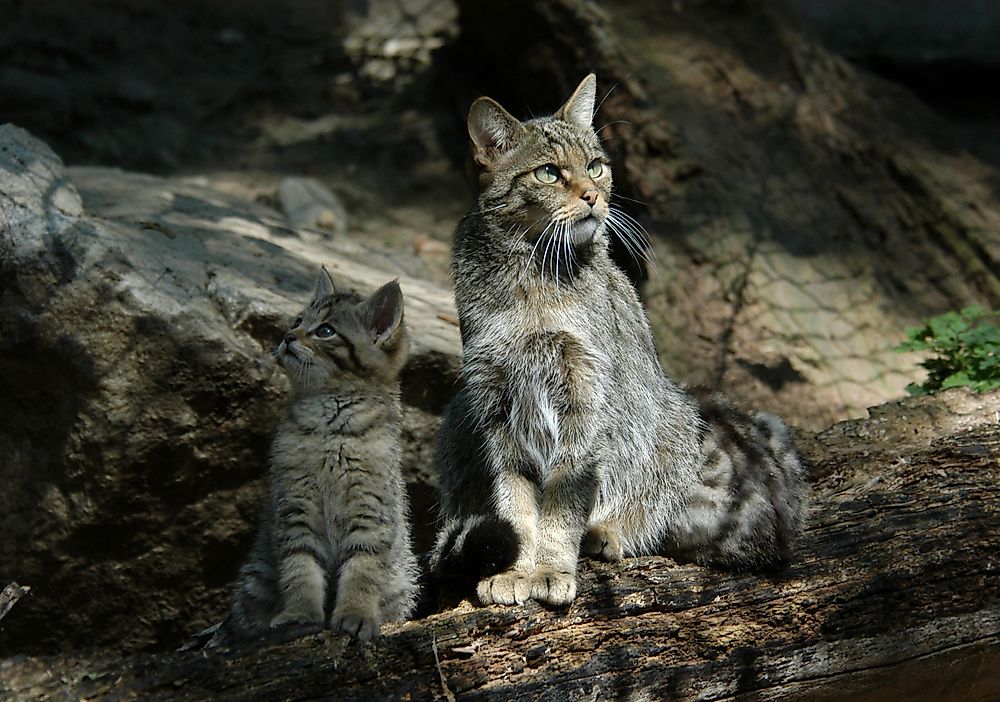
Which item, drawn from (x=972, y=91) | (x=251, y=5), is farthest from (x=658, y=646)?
(x=251, y=5)

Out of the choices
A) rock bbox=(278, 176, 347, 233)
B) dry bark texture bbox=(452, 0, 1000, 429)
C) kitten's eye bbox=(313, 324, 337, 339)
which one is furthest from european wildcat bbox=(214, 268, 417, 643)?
rock bbox=(278, 176, 347, 233)

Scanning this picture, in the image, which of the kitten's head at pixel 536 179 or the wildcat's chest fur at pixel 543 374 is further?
the kitten's head at pixel 536 179

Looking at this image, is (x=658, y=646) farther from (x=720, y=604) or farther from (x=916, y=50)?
(x=916, y=50)

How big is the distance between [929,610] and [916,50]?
7.68 metres

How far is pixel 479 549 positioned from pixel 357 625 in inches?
23.7

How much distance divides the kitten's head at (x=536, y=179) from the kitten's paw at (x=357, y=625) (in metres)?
1.73

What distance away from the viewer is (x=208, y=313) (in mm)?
5352

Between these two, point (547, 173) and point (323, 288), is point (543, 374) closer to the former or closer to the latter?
point (547, 173)

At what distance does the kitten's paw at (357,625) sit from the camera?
13.2 ft

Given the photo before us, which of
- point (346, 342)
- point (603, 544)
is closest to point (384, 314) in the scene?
point (346, 342)

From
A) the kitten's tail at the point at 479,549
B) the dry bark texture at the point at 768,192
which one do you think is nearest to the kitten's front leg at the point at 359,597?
the kitten's tail at the point at 479,549

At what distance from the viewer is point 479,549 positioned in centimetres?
439

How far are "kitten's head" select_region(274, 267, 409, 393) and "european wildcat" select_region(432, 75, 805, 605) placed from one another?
1.08 ft

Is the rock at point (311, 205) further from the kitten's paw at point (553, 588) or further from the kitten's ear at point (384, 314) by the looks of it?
the kitten's paw at point (553, 588)
